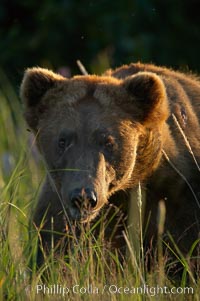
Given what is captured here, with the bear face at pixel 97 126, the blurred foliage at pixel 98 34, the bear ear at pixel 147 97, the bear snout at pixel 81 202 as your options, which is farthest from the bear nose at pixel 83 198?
the blurred foliage at pixel 98 34

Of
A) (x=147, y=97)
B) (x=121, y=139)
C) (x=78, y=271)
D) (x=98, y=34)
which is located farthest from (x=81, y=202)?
(x=98, y=34)

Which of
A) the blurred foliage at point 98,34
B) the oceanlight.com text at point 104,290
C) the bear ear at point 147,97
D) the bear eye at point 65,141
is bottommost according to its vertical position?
the oceanlight.com text at point 104,290

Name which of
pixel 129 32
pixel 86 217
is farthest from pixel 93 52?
pixel 86 217

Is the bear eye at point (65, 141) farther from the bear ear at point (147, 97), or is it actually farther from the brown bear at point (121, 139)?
the bear ear at point (147, 97)

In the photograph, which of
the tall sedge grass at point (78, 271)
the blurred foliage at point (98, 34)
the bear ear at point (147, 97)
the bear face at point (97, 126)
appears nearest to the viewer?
the tall sedge grass at point (78, 271)

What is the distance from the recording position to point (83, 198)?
6156mm

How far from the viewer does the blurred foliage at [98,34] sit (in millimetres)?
13078

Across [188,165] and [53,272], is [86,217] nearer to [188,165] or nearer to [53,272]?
[53,272]

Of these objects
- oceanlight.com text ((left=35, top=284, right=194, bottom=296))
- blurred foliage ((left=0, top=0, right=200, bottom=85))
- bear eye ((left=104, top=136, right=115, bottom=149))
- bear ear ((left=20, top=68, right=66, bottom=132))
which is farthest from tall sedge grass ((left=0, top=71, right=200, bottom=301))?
blurred foliage ((left=0, top=0, right=200, bottom=85))

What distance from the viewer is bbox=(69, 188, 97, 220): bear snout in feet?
20.1

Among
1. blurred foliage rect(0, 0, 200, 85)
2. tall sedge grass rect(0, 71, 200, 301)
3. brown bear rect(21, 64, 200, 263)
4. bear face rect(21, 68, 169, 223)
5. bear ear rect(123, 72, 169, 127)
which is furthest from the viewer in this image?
blurred foliage rect(0, 0, 200, 85)

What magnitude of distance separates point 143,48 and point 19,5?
208 centimetres

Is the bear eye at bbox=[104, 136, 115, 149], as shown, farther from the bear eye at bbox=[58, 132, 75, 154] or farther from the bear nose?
the bear nose

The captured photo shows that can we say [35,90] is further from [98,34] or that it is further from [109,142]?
[98,34]
